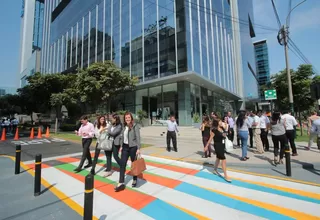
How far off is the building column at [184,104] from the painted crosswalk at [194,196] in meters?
14.4

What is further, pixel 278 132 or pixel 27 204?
pixel 278 132

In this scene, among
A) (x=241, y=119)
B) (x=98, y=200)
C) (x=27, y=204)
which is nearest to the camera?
(x=27, y=204)

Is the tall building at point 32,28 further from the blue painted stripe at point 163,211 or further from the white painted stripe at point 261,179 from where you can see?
the blue painted stripe at point 163,211

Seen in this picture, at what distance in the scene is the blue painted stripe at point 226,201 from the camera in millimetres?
2816

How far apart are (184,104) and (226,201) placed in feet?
54.0

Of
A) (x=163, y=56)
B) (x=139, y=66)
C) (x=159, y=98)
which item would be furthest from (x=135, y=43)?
(x=159, y=98)

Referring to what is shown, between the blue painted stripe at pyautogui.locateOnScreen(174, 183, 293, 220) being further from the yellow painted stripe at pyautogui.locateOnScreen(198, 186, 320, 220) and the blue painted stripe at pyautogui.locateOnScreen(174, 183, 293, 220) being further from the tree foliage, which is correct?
the tree foliage

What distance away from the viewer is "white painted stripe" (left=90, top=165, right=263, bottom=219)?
2.80 metres

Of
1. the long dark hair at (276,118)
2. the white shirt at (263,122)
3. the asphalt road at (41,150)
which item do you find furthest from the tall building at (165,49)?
the asphalt road at (41,150)

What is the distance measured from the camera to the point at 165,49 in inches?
796

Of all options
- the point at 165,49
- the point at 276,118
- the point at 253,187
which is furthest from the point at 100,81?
the point at 253,187

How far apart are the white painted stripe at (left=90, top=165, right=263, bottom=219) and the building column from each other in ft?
50.9

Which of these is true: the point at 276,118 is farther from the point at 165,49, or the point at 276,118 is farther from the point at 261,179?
the point at 165,49

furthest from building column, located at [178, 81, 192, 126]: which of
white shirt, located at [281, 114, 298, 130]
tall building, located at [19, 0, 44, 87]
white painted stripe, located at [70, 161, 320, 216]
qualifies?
tall building, located at [19, 0, 44, 87]
